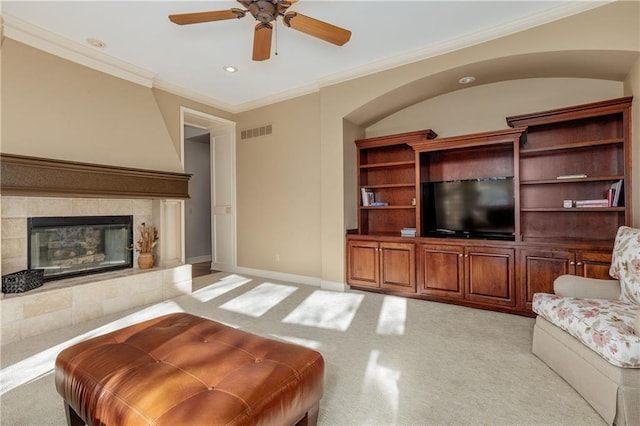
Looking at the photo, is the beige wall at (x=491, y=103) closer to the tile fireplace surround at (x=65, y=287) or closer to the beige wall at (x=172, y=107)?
the beige wall at (x=172, y=107)

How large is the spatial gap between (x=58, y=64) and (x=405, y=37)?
3726 millimetres

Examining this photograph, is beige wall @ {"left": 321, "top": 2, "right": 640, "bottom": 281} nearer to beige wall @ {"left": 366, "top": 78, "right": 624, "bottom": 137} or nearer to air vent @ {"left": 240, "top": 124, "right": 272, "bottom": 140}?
beige wall @ {"left": 366, "top": 78, "right": 624, "bottom": 137}

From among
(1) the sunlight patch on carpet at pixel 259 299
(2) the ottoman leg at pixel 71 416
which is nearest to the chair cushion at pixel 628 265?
(1) the sunlight patch on carpet at pixel 259 299

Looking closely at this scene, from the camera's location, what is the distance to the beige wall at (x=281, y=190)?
4.54m

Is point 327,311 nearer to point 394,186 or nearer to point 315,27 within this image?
point 394,186

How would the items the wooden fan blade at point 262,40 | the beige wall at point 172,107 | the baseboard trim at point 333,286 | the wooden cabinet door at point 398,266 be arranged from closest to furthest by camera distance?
the wooden fan blade at point 262,40 → the wooden cabinet door at point 398,266 → the baseboard trim at point 333,286 → the beige wall at point 172,107

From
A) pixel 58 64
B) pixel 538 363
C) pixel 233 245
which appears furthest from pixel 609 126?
pixel 58 64

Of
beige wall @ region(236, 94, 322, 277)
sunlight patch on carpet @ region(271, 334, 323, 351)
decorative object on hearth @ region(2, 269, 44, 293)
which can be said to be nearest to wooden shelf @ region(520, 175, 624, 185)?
beige wall @ region(236, 94, 322, 277)

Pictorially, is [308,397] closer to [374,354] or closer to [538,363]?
[374,354]

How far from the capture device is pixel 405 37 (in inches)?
125

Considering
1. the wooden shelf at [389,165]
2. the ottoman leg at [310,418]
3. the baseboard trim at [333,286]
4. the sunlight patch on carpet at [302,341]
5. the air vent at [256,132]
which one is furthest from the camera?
the air vent at [256,132]

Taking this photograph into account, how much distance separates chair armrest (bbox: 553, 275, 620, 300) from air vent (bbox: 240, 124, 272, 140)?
4.29 m

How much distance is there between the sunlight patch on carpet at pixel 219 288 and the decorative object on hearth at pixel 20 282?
1584 millimetres

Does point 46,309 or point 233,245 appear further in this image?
point 233,245
